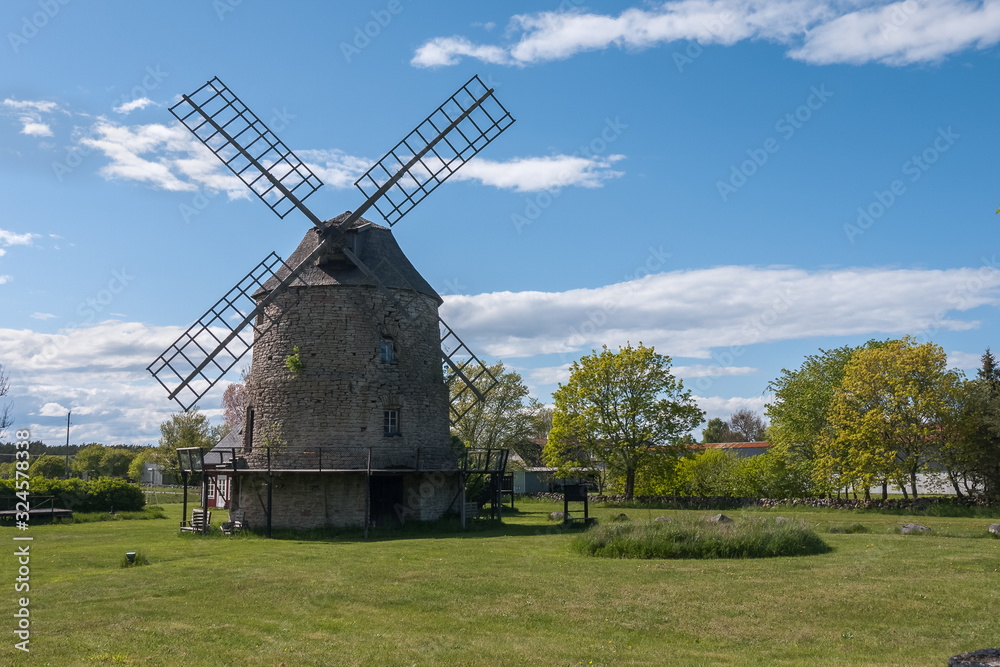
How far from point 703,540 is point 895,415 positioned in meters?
21.3

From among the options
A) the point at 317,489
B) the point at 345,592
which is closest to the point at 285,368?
the point at 317,489

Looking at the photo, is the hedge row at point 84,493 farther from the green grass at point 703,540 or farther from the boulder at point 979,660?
the boulder at point 979,660

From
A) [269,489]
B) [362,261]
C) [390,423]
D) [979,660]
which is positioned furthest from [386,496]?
[979,660]

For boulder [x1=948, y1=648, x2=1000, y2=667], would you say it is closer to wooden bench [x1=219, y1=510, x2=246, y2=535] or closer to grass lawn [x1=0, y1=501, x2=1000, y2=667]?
grass lawn [x1=0, y1=501, x2=1000, y2=667]

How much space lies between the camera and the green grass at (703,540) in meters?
19.2

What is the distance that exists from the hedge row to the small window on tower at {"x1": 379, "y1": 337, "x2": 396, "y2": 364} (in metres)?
19.2

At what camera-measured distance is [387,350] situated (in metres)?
28.5

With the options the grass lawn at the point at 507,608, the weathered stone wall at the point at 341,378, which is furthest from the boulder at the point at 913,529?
the weathered stone wall at the point at 341,378

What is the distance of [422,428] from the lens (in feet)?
94.7

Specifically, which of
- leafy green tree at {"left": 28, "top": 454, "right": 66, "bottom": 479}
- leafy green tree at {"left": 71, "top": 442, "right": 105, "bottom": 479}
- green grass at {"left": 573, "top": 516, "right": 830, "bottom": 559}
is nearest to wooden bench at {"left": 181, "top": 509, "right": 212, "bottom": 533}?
green grass at {"left": 573, "top": 516, "right": 830, "bottom": 559}

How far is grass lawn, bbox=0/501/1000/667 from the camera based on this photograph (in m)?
10.3

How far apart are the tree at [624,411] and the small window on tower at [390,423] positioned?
1660 cm

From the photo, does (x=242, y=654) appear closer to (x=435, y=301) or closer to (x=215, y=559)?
(x=215, y=559)

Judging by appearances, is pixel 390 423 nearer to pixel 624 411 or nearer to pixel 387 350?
pixel 387 350
